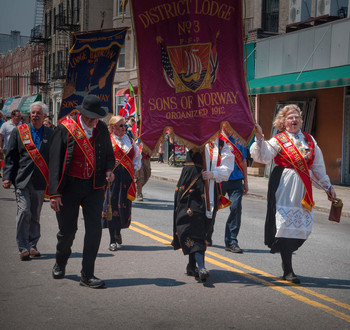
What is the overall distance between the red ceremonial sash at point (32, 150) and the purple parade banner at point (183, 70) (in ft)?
5.91

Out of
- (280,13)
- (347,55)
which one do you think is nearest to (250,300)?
(347,55)

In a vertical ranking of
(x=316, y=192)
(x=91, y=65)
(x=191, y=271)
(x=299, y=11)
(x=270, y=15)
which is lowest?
(x=316, y=192)

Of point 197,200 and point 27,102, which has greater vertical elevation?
point 27,102

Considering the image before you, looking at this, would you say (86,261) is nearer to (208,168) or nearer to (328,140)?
(208,168)

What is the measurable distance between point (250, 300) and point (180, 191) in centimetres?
141

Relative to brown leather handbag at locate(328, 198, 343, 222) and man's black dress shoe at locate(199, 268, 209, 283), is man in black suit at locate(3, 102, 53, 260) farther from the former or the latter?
brown leather handbag at locate(328, 198, 343, 222)

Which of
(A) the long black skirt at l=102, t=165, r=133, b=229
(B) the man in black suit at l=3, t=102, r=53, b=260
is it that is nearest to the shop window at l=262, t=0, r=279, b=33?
(A) the long black skirt at l=102, t=165, r=133, b=229

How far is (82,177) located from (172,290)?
1446mm

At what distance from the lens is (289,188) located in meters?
6.15

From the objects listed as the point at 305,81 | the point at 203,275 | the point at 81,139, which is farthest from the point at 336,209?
the point at 305,81

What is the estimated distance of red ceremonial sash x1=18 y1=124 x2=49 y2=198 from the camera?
719 cm

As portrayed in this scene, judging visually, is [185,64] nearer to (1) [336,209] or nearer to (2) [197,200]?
(2) [197,200]

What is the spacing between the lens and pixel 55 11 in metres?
49.6

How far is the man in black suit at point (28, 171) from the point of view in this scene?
7133 millimetres
